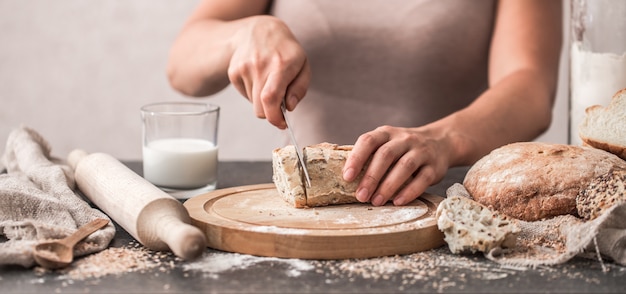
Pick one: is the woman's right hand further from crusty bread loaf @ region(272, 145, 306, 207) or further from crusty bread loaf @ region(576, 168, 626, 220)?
crusty bread loaf @ region(576, 168, 626, 220)

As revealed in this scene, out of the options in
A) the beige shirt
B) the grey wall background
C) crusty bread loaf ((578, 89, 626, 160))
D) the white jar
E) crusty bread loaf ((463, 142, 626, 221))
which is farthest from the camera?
the grey wall background

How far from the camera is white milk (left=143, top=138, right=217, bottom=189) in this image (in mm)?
1603

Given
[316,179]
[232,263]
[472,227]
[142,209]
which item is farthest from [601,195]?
[142,209]

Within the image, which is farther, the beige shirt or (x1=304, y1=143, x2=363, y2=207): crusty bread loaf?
the beige shirt

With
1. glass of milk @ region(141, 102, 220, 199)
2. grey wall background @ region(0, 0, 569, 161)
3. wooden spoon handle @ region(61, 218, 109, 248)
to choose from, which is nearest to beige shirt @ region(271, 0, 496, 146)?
glass of milk @ region(141, 102, 220, 199)

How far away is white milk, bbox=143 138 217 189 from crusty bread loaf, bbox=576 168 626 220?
0.73 meters

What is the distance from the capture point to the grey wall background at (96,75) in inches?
146

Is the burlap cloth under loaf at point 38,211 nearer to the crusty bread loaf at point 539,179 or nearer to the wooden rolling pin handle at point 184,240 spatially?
the wooden rolling pin handle at point 184,240

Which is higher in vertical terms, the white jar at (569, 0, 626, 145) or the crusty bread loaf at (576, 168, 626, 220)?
the white jar at (569, 0, 626, 145)

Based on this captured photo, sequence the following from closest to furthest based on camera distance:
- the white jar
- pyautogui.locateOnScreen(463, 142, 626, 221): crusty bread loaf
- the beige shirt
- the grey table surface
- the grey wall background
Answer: the grey table surface, pyautogui.locateOnScreen(463, 142, 626, 221): crusty bread loaf, the white jar, the beige shirt, the grey wall background

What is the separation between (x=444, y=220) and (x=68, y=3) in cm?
295

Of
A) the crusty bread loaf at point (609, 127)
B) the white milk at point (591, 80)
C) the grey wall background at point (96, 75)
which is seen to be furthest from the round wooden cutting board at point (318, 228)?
the grey wall background at point (96, 75)

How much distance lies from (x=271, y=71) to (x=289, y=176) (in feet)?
0.81

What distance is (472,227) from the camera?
1195 mm
